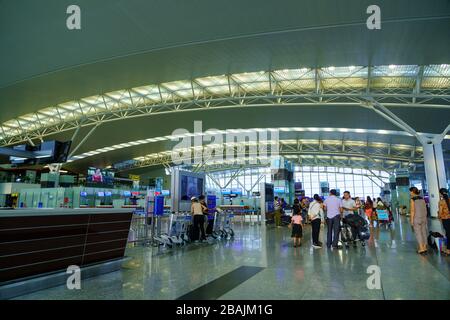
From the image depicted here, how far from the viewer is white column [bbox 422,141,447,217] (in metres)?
13.8

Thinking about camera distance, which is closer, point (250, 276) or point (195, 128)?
point (250, 276)

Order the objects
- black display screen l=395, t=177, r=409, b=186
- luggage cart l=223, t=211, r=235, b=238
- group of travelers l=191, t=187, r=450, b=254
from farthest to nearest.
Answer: black display screen l=395, t=177, r=409, b=186, luggage cart l=223, t=211, r=235, b=238, group of travelers l=191, t=187, r=450, b=254

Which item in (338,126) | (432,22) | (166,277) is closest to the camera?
(166,277)

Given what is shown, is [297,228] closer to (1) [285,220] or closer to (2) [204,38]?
(2) [204,38]

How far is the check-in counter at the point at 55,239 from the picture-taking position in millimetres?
4262

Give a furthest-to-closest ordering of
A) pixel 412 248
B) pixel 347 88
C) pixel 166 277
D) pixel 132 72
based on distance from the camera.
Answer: pixel 347 88 → pixel 132 72 → pixel 412 248 → pixel 166 277

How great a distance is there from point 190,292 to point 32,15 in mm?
12675

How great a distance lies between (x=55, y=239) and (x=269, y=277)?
12.6 feet

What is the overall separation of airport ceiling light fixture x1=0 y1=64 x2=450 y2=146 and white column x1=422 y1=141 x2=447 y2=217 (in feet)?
9.77

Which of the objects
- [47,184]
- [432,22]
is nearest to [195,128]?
[47,184]

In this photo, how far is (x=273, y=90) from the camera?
60.7 ft

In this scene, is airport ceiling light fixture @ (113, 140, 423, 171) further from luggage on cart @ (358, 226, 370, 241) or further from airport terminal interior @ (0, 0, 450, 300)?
luggage on cart @ (358, 226, 370, 241)

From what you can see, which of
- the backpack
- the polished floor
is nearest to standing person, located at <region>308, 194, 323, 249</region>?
the polished floor

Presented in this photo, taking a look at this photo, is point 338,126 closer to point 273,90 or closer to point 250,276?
point 273,90
